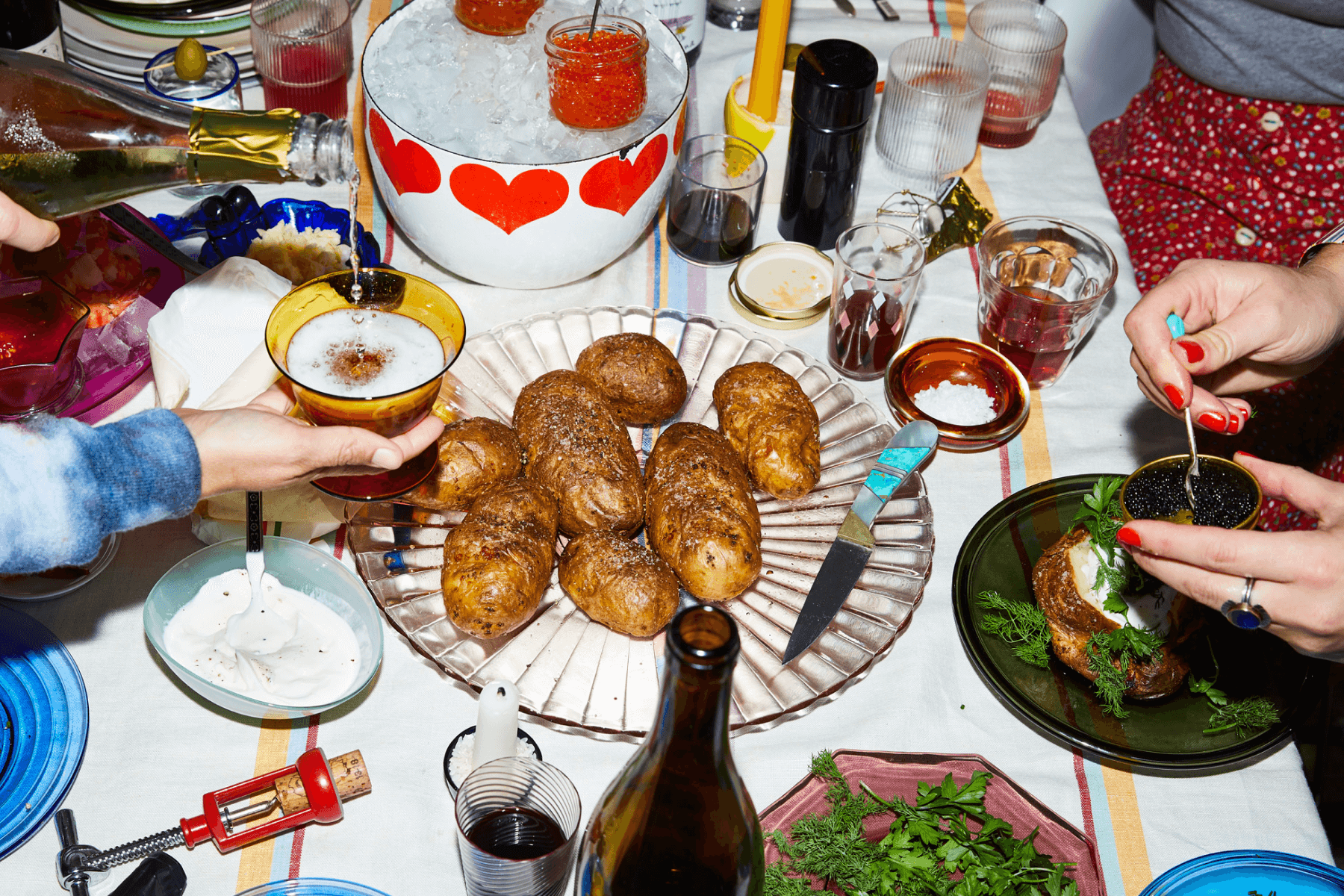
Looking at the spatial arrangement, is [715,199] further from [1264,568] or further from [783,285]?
[1264,568]

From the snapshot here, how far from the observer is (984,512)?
1.66 m

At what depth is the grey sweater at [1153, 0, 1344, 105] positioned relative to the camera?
219 centimetres

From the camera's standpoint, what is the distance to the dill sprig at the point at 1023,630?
1409 millimetres

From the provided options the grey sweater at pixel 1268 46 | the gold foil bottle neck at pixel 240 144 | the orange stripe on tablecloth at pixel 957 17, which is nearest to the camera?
the gold foil bottle neck at pixel 240 144

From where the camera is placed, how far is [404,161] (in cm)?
169

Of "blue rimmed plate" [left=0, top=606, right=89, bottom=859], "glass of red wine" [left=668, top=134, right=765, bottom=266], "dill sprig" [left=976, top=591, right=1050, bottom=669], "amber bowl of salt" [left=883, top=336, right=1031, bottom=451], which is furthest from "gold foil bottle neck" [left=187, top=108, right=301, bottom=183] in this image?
"dill sprig" [left=976, top=591, right=1050, bottom=669]

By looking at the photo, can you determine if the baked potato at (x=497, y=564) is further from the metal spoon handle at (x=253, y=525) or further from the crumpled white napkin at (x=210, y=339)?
the crumpled white napkin at (x=210, y=339)

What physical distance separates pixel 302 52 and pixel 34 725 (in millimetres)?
1374

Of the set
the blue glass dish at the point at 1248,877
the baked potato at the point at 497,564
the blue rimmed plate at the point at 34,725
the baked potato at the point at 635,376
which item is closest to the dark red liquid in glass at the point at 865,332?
the baked potato at the point at 635,376

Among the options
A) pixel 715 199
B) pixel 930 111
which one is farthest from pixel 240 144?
pixel 930 111

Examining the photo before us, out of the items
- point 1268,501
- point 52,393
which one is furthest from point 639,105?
point 1268,501

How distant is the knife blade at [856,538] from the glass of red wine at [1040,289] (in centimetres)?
30

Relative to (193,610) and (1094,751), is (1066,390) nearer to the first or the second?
(1094,751)

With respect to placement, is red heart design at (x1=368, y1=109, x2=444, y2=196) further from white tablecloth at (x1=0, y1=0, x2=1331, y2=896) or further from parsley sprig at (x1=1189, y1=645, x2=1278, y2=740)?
parsley sprig at (x1=1189, y1=645, x2=1278, y2=740)
